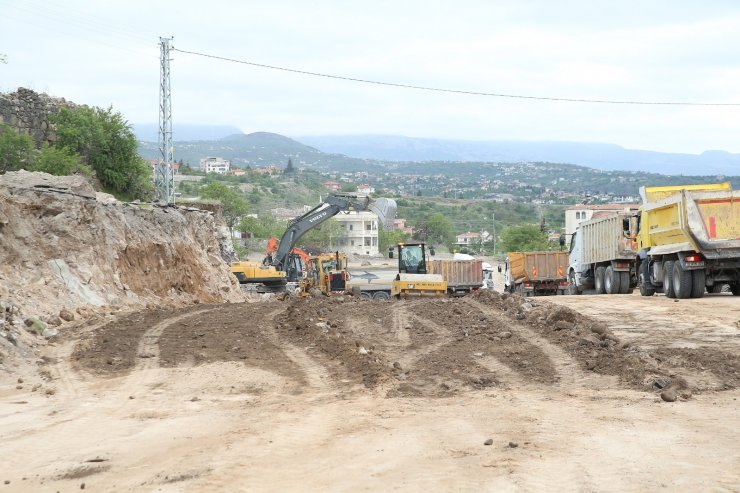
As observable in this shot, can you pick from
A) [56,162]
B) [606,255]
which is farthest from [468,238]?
[606,255]

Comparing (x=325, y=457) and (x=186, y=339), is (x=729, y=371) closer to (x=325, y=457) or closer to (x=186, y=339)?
(x=325, y=457)

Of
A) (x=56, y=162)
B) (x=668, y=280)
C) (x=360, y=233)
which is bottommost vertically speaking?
(x=360, y=233)

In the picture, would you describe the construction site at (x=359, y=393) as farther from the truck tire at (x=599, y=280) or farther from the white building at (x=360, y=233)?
the white building at (x=360, y=233)

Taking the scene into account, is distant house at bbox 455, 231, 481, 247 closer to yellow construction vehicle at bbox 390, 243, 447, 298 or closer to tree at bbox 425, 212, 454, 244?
tree at bbox 425, 212, 454, 244

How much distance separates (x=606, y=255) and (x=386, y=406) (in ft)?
73.6

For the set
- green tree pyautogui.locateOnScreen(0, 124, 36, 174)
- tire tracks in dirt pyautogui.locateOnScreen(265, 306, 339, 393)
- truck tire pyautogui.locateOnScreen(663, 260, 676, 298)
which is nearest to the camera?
tire tracks in dirt pyautogui.locateOnScreen(265, 306, 339, 393)

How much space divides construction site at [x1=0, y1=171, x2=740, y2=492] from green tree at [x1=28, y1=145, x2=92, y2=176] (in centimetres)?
1126

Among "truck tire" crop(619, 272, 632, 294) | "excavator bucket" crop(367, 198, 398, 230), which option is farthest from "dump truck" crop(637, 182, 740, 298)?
"excavator bucket" crop(367, 198, 398, 230)

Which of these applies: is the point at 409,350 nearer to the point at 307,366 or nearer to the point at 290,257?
the point at 307,366

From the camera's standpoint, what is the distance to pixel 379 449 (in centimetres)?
772

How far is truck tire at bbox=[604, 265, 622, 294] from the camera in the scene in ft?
98.9

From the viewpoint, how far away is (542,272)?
39.1 m

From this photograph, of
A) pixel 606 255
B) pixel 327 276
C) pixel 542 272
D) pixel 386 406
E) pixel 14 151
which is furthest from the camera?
pixel 542 272

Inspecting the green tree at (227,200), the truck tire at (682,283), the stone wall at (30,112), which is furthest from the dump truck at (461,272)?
the green tree at (227,200)
